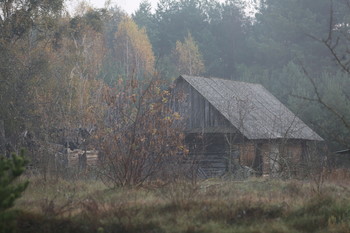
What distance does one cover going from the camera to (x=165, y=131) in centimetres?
1316

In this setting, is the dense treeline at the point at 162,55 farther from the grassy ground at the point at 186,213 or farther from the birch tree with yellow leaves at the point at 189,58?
the grassy ground at the point at 186,213

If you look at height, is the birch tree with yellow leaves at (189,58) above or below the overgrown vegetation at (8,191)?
above

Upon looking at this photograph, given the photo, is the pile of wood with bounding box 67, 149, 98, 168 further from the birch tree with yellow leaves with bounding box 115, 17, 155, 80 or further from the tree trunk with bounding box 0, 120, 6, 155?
the birch tree with yellow leaves with bounding box 115, 17, 155, 80

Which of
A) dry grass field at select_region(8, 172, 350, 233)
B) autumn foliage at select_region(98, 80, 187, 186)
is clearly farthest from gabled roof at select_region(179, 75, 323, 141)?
dry grass field at select_region(8, 172, 350, 233)

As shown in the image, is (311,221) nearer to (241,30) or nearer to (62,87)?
(62,87)

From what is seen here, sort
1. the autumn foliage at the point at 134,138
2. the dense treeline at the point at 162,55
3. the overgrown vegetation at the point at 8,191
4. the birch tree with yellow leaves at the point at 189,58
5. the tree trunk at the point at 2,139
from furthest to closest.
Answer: the birch tree with yellow leaves at the point at 189,58, the dense treeline at the point at 162,55, the tree trunk at the point at 2,139, the autumn foliage at the point at 134,138, the overgrown vegetation at the point at 8,191

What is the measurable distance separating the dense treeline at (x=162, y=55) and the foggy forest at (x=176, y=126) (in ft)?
0.36

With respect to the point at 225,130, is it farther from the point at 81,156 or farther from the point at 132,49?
the point at 132,49

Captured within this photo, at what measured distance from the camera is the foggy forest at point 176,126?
877cm

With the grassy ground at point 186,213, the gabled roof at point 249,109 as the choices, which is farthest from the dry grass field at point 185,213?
the gabled roof at point 249,109

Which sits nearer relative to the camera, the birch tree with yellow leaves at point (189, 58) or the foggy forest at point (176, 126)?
the foggy forest at point (176, 126)

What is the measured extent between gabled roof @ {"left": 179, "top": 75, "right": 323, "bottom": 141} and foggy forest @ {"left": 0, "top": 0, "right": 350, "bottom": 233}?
0.35ft

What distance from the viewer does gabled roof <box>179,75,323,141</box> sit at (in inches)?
808

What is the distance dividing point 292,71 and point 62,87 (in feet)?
58.6
